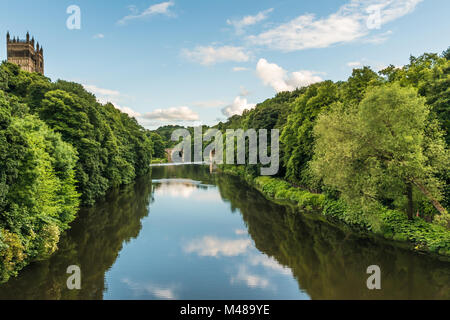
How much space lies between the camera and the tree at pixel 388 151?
18.0 metres

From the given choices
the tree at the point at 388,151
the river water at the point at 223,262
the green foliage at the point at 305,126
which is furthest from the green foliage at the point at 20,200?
the green foliage at the point at 305,126

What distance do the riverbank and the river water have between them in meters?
1.06

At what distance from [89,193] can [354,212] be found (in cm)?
2226

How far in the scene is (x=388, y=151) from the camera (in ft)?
62.2

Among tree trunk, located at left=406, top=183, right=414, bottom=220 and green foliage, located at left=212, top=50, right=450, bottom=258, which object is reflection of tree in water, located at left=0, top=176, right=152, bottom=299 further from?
tree trunk, located at left=406, top=183, right=414, bottom=220

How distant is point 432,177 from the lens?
1948cm

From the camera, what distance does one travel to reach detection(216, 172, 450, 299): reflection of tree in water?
13.2 meters

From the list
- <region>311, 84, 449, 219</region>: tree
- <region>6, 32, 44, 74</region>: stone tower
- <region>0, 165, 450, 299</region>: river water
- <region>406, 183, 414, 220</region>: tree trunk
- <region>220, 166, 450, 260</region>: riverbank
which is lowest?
<region>0, 165, 450, 299</region>: river water

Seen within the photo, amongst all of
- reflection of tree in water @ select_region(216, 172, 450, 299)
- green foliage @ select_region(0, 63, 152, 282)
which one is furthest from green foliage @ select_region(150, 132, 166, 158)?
reflection of tree in water @ select_region(216, 172, 450, 299)

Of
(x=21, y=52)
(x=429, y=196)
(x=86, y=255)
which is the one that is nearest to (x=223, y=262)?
(x=86, y=255)

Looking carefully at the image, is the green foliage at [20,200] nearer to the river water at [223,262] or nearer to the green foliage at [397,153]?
the river water at [223,262]

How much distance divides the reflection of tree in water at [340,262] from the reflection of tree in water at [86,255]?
893cm
